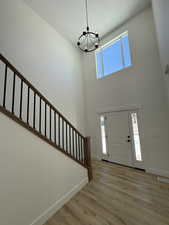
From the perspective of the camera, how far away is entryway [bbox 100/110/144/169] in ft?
12.3

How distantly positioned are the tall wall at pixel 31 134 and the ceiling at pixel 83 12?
35cm

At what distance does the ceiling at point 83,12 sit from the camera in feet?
11.7

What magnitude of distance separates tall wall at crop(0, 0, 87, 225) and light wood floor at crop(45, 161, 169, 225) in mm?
251

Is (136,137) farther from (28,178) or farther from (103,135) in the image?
(28,178)

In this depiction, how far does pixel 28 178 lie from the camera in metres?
1.66

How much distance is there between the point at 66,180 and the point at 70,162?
36 centimetres

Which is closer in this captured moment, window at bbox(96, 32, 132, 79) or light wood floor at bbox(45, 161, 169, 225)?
light wood floor at bbox(45, 161, 169, 225)

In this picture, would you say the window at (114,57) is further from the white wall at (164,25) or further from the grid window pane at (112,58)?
the white wall at (164,25)

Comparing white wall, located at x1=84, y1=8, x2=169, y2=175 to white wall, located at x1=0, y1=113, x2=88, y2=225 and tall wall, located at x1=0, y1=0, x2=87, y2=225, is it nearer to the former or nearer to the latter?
tall wall, located at x1=0, y1=0, x2=87, y2=225

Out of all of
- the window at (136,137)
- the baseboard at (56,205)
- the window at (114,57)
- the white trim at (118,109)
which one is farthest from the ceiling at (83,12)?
the baseboard at (56,205)

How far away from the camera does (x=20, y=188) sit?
5.05ft

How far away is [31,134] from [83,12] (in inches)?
179

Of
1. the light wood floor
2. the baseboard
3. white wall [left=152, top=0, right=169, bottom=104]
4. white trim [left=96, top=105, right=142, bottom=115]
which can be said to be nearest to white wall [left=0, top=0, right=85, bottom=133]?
white trim [left=96, top=105, right=142, bottom=115]

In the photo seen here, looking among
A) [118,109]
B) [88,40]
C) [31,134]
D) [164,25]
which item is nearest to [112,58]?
[88,40]
